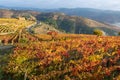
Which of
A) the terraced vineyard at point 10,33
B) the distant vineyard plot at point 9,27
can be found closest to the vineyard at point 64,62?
the terraced vineyard at point 10,33

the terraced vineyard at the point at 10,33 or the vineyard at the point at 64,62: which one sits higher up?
the vineyard at the point at 64,62

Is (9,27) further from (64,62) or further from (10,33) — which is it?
(64,62)

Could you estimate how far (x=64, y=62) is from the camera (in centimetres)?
2583

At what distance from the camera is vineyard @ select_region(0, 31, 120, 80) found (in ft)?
75.7

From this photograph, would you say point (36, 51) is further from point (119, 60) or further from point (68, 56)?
point (119, 60)

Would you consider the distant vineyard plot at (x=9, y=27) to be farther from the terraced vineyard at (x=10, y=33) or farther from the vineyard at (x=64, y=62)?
the vineyard at (x=64, y=62)

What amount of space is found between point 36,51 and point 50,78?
Answer: 6.16 m

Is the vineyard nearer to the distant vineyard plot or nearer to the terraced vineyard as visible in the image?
the terraced vineyard

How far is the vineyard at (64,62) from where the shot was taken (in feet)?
75.7

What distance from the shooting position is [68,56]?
88.8ft

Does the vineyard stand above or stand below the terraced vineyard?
above

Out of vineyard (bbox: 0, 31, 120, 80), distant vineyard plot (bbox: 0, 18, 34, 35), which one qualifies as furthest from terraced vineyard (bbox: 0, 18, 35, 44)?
vineyard (bbox: 0, 31, 120, 80)

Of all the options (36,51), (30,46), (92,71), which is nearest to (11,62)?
(36,51)

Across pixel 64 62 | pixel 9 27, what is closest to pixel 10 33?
pixel 9 27
